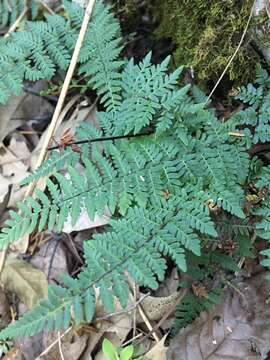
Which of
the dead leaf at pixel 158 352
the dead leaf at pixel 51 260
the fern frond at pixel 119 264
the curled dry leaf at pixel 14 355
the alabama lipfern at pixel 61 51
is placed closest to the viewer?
the fern frond at pixel 119 264

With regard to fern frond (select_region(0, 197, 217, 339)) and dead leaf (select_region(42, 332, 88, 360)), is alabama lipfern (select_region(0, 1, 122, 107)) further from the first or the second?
dead leaf (select_region(42, 332, 88, 360))

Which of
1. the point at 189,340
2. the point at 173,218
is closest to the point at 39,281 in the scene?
the point at 189,340

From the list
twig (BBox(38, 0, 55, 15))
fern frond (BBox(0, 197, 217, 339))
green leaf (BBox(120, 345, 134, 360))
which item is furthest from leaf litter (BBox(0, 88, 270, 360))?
twig (BBox(38, 0, 55, 15))

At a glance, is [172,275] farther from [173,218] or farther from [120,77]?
[120,77]

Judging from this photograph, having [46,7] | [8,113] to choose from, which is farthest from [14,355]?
[46,7]

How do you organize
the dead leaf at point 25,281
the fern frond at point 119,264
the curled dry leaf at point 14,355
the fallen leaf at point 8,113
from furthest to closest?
1. the fallen leaf at point 8,113
2. the dead leaf at point 25,281
3. the curled dry leaf at point 14,355
4. the fern frond at point 119,264

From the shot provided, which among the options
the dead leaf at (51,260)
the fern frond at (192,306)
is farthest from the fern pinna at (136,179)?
the dead leaf at (51,260)

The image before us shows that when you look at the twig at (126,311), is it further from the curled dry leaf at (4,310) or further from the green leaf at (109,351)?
the curled dry leaf at (4,310)
